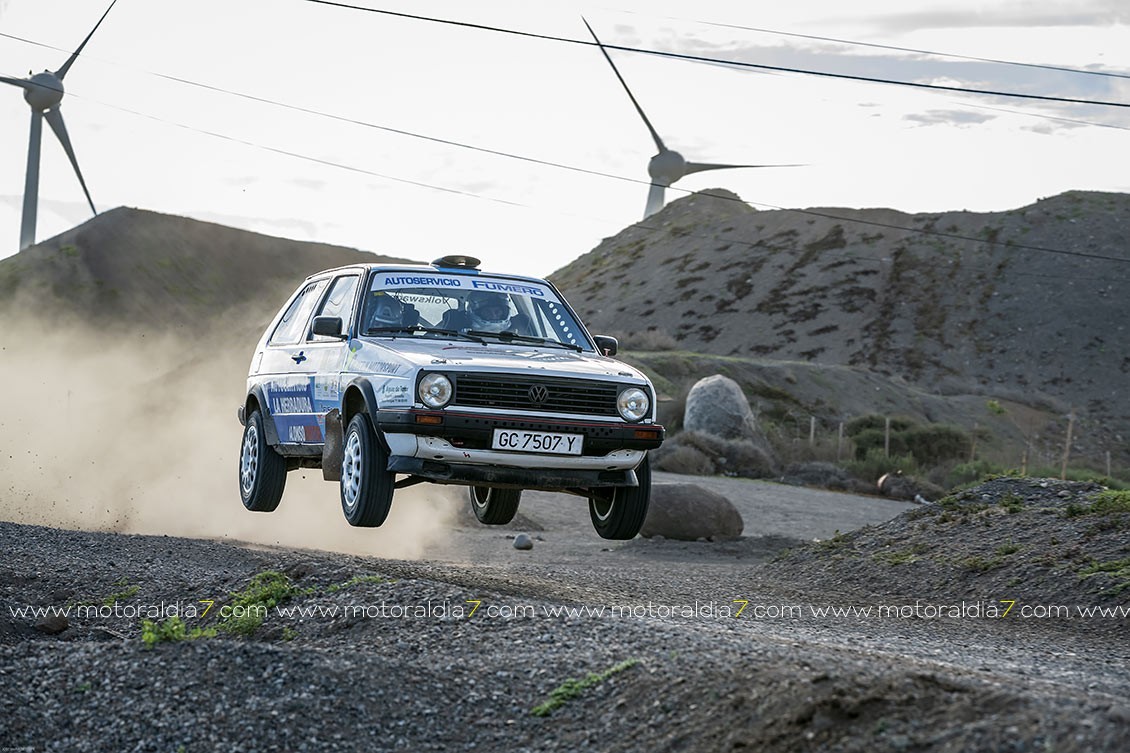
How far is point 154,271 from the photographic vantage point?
13362 cm

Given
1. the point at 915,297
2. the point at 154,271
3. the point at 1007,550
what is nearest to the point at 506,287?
the point at 1007,550

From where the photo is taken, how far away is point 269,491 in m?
12.2

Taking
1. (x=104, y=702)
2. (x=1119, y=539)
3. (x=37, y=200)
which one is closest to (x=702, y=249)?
(x=37, y=200)

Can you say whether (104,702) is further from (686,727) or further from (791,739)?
(791,739)

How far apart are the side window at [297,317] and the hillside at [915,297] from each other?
6364cm

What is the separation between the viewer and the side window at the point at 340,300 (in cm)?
1150

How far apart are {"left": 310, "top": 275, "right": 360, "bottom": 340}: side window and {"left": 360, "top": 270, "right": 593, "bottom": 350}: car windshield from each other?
0.28m

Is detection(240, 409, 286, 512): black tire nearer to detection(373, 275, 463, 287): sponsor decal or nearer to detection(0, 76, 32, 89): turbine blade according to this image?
detection(373, 275, 463, 287): sponsor decal

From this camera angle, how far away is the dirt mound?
15008 millimetres

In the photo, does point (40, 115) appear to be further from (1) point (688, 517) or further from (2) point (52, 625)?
(2) point (52, 625)

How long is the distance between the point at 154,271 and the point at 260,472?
418ft

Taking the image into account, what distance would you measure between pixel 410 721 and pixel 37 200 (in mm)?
61957

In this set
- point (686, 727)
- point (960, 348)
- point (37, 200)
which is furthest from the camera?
point (960, 348)

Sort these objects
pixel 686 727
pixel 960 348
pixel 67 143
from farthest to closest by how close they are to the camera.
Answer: pixel 960 348 < pixel 67 143 < pixel 686 727
